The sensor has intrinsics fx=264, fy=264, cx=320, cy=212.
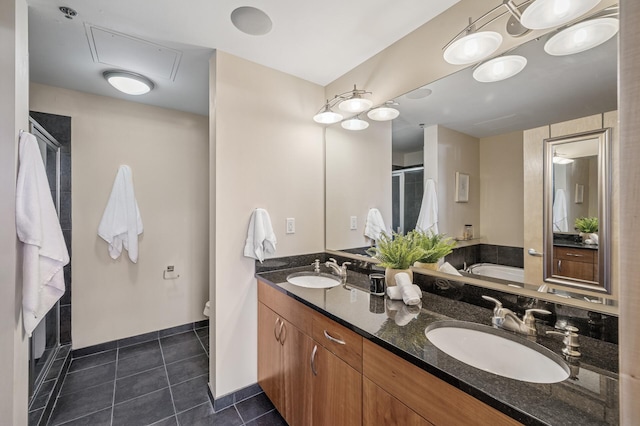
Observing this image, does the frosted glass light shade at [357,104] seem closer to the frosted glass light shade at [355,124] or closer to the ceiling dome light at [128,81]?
the frosted glass light shade at [355,124]

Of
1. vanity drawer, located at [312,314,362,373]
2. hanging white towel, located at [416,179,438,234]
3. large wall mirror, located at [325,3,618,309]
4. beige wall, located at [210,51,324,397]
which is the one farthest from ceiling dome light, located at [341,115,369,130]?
vanity drawer, located at [312,314,362,373]

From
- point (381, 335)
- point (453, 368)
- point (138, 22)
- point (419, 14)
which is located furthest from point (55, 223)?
point (419, 14)

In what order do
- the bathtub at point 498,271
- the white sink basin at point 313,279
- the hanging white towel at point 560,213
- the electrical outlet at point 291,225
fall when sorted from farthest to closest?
the electrical outlet at point 291,225, the white sink basin at point 313,279, the bathtub at point 498,271, the hanging white towel at point 560,213

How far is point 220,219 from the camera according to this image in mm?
1802

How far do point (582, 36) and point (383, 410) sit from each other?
5.28 ft

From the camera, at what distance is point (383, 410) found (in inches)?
38.7

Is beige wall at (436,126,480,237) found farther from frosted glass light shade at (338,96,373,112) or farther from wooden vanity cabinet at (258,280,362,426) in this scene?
wooden vanity cabinet at (258,280,362,426)

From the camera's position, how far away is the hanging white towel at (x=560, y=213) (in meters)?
1.09

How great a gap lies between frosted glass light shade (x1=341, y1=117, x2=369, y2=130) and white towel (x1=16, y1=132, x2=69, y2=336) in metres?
1.86

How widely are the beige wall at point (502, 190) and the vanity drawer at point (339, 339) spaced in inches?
34.0

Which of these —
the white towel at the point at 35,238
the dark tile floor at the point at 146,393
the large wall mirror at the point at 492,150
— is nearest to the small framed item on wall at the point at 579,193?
the large wall mirror at the point at 492,150

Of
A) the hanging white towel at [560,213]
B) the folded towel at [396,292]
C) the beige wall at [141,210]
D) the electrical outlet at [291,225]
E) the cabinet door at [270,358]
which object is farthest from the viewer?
the beige wall at [141,210]

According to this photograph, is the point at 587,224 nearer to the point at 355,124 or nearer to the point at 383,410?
the point at 383,410

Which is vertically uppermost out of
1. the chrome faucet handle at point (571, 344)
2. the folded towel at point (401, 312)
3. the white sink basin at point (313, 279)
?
the chrome faucet handle at point (571, 344)
